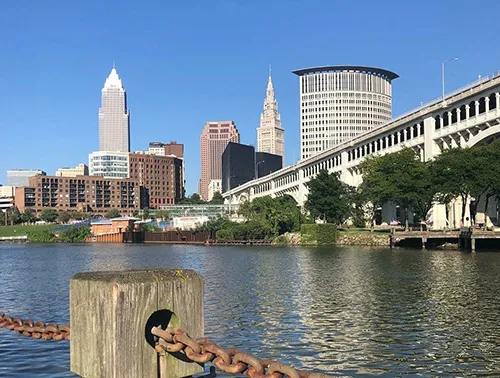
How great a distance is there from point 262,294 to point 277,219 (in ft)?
278

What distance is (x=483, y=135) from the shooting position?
251ft

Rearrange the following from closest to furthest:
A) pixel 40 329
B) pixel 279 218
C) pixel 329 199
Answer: pixel 40 329 → pixel 329 199 → pixel 279 218

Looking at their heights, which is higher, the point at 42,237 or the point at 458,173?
the point at 458,173

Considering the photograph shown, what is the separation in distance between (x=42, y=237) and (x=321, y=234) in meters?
109

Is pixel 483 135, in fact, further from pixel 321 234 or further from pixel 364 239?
pixel 321 234

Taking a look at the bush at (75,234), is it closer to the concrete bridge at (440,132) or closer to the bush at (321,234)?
the concrete bridge at (440,132)

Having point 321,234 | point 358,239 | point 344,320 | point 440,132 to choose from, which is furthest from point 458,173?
point 344,320

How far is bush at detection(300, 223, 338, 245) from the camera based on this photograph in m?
102

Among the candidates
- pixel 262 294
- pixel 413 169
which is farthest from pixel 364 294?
pixel 413 169

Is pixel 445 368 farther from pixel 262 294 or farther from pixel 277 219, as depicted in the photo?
pixel 277 219

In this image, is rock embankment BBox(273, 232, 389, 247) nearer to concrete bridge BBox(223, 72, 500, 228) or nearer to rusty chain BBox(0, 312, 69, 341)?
concrete bridge BBox(223, 72, 500, 228)

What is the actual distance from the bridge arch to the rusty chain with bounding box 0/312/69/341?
75.0 m

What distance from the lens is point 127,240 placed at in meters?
166

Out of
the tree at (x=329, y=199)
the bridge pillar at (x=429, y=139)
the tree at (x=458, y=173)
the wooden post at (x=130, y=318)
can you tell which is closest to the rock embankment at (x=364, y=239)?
the tree at (x=329, y=199)
